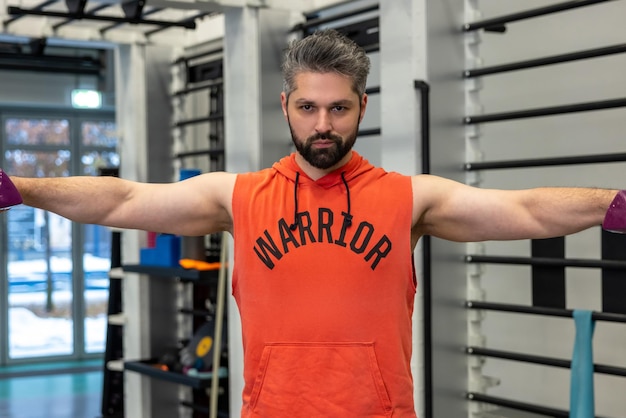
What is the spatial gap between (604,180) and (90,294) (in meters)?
8.62

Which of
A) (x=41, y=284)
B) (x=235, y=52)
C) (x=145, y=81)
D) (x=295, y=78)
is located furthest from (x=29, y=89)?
(x=295, y=78)

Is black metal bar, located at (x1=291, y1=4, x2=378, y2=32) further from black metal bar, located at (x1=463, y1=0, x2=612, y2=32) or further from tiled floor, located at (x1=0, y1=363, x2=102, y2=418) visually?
tiled floor, located at (x1=0, y1=363, x2=102, y2=418)

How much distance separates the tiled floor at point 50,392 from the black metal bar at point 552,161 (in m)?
5.04

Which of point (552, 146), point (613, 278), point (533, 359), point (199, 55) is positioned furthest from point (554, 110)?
point (199, 55)

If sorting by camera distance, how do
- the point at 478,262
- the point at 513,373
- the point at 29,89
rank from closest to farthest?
the point at 478,262, the point at 513,373, the point at 29,89

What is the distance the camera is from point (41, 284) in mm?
10945

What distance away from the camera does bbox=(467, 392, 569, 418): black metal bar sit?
335 cm

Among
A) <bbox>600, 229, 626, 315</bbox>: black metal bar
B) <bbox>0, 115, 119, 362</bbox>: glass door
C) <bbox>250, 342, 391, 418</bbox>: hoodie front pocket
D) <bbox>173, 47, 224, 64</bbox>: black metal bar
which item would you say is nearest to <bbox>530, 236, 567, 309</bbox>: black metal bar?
<bbox>600, 229, 626, 315</bbox>: black metal bar

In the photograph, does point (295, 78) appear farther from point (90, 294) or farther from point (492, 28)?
point (90, 294)

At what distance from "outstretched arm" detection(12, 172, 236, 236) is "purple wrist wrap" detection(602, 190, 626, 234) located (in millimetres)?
911

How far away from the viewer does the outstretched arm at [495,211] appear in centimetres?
204

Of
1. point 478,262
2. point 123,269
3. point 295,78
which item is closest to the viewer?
point 295,78

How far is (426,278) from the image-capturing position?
3449 mm

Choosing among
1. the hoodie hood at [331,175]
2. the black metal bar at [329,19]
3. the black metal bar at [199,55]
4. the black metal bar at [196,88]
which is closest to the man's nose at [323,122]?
the hoodie hood at [331,175]
